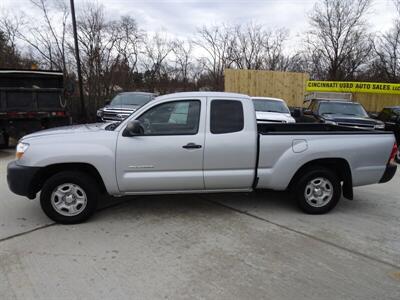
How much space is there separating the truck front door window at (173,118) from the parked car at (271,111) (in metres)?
5.43

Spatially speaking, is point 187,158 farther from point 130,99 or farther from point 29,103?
point 130,99

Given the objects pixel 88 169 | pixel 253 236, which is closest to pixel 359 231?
pixel 253 236

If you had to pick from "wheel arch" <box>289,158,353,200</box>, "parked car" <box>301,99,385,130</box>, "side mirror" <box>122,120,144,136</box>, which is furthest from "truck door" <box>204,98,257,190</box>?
"parked car" <box>301,99,385,130</box>

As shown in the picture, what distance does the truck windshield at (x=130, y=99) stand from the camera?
1271 cm

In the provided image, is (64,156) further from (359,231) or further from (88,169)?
(359,231)

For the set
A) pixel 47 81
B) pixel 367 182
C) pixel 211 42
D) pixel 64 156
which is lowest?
pixel 367 182

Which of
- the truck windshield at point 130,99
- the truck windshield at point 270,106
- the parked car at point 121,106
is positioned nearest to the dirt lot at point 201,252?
the truck windshield at point 270,106

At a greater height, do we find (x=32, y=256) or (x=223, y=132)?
(x=223, y=132)

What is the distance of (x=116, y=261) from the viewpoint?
359 centimetres

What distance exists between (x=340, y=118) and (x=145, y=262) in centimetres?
882

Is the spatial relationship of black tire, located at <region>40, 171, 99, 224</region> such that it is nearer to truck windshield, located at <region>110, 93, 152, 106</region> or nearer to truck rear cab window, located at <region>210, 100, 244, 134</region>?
truck rear cab window, located at <region>210, 100, 244, 134</region>

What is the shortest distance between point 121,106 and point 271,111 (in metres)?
5.33

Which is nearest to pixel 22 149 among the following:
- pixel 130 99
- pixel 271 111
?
pixel 271 111

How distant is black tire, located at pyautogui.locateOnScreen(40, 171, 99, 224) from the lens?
4.45 m
